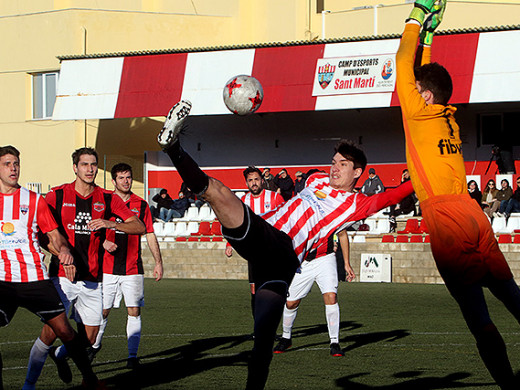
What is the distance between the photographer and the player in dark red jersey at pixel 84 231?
829 cm

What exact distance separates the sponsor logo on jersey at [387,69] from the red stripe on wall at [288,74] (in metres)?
2.12

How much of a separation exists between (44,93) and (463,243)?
27684 mm

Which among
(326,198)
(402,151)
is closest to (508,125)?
(402,151)

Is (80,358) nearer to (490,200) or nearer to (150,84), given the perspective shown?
(490,200)

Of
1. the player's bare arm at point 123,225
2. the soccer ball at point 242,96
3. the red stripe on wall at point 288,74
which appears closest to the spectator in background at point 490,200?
the red stripe on wall at point 288,74

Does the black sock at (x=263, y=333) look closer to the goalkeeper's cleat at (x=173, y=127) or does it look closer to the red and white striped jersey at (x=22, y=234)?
the goalkeeper's cleat at (x=173, y=127)

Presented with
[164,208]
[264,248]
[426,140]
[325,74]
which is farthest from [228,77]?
[264,248]

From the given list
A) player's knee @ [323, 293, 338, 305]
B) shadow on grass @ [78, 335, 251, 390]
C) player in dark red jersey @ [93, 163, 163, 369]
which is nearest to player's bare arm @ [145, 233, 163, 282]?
player in dark red jersey @ [93, 163, 163, 369]

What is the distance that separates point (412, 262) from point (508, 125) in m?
7.78

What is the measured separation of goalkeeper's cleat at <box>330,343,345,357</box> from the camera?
31.6 ft

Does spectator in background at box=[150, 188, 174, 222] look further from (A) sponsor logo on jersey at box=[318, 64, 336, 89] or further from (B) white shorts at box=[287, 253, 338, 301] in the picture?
(B) white shorts at box=[287, 253, 338, 301]

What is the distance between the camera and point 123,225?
8.49m

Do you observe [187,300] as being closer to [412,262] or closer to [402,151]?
[412,262]

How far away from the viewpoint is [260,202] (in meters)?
11.4
